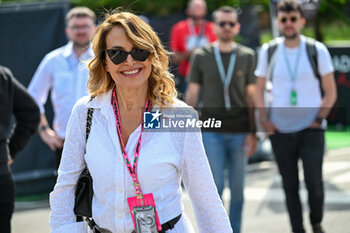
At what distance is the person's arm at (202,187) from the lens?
308 centimetres

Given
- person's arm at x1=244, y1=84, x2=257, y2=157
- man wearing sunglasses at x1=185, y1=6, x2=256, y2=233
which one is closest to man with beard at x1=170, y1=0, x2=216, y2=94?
man wearing sunglasses at x1=185, y1=6, x2=256, y2=233

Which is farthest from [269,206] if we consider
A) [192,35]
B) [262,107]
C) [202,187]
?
[202,187]

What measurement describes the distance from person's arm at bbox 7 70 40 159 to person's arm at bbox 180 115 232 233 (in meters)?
2.17

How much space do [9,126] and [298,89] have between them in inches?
104

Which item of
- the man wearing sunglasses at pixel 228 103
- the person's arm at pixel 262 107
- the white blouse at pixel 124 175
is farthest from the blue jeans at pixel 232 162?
the white blouse at pixel 124 175

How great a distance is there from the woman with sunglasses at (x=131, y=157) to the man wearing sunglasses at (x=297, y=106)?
281 centimetres

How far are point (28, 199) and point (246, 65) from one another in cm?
418

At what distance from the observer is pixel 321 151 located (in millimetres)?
5840

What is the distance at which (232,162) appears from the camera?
6.05m

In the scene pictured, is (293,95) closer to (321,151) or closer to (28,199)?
(321,151)

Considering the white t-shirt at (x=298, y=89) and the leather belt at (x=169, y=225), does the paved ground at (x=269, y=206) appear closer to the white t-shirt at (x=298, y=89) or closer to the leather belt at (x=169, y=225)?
the white t-shirt at (x=298, y=89)

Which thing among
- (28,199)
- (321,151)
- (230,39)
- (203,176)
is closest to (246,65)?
(230,39)

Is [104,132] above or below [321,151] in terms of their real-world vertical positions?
above

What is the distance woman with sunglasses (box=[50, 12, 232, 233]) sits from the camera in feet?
9.92
